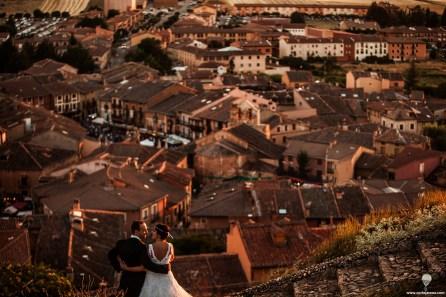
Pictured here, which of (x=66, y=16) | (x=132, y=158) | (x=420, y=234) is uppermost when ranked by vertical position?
(x=420, y=234)

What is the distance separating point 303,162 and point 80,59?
2270 cm

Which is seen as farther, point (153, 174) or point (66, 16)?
point (66, 16)

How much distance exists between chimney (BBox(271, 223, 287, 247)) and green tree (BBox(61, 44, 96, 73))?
32.1 metres

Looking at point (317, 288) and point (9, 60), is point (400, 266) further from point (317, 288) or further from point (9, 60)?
point (9, 60)

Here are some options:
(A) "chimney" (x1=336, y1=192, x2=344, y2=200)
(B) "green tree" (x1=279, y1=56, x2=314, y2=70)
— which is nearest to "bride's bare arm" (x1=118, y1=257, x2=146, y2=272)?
(A) "chimney" (x1=336, y1=192, x2=344, y2=200)

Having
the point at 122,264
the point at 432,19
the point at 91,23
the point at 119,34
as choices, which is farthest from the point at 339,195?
the point at 91,23

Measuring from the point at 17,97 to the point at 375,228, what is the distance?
27.4 m

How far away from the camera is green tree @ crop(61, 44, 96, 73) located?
43.2 meters

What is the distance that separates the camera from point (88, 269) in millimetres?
11859

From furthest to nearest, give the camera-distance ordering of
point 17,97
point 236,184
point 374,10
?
point 374,10, point 17,97, point 236,184

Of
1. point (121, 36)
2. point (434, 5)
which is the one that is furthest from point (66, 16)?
point (434, 5)

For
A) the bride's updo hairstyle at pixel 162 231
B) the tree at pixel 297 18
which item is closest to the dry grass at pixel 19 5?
the tree at pixel 297 18

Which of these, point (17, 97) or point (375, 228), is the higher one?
point (375, 228)

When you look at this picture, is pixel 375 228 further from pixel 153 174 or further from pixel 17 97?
pixel 17 97
